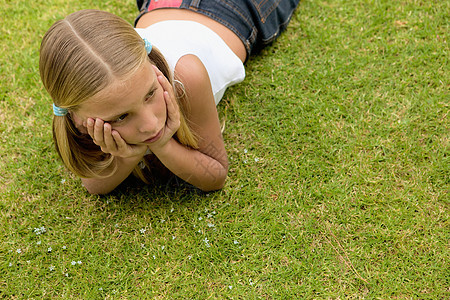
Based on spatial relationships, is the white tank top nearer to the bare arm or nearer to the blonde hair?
the bare arm

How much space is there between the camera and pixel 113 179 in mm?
2631

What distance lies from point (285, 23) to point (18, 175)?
233 cm

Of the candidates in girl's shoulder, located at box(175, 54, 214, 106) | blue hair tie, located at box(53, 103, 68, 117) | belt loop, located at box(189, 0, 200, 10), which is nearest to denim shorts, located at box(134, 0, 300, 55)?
belt loop, located at box(189, 0, 200, 10)

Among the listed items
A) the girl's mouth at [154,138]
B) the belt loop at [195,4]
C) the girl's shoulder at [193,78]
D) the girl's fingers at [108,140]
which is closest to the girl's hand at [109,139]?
the girl's fingers at [108,140]

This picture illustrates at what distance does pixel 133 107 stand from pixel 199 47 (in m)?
0.82

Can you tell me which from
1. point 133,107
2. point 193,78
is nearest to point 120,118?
point 133,107

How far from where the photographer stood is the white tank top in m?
2.44

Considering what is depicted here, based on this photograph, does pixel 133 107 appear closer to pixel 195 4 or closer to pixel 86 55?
pixel 86 55

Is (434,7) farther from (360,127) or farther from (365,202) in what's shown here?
(365,202)

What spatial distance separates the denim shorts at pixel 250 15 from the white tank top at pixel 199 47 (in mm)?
224

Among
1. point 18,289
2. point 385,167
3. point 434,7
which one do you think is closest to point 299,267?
point 385,167

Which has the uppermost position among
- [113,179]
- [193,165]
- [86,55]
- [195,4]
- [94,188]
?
[86,55]

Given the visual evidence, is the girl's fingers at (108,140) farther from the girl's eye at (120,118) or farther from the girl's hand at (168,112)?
the girl's hand at (168,112)

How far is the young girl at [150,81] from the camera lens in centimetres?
186
